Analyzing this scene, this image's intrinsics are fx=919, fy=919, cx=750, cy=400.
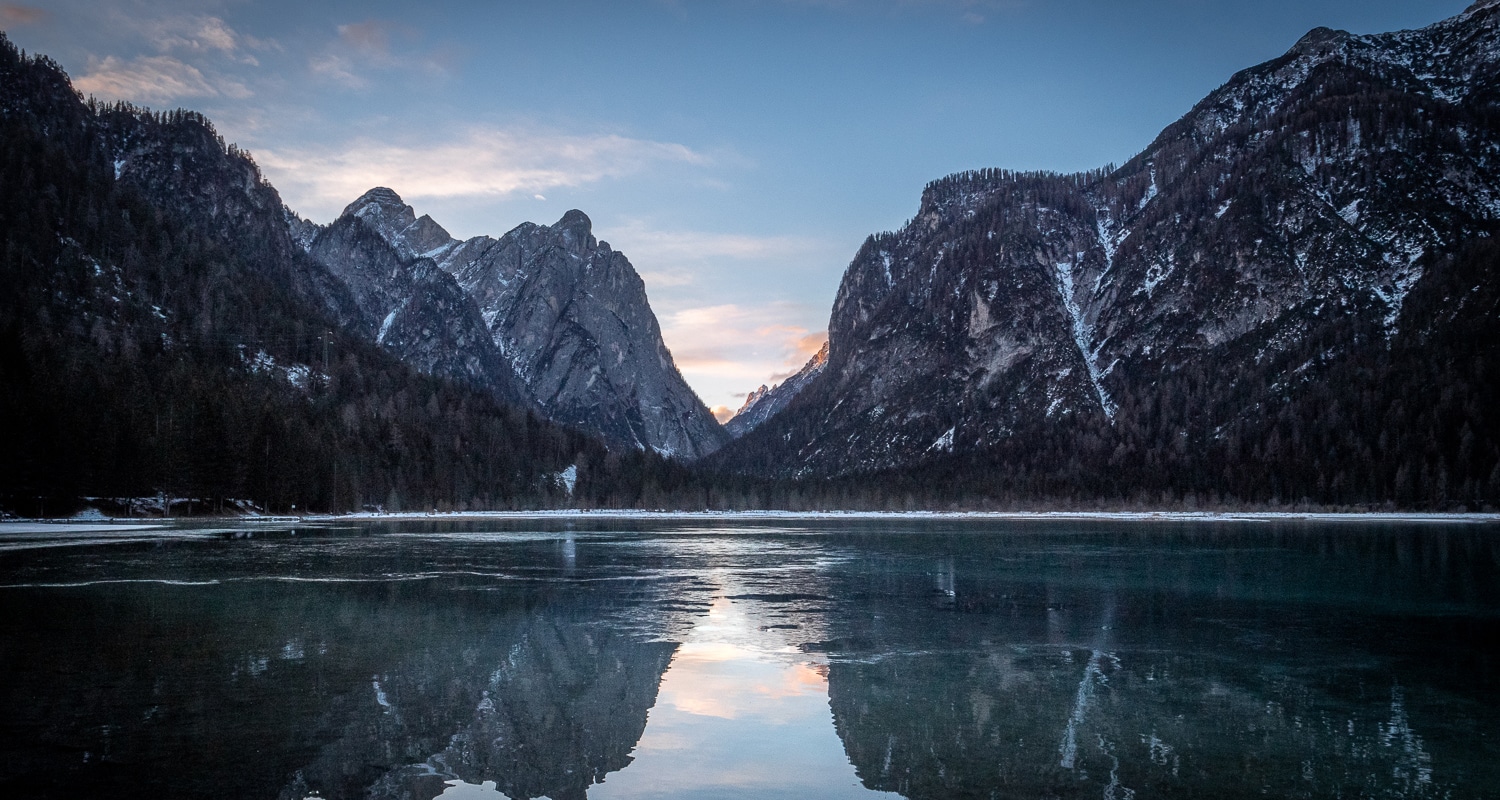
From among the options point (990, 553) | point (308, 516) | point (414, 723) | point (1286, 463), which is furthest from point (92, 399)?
point (1286, 463)

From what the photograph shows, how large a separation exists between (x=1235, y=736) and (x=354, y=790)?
13.5m

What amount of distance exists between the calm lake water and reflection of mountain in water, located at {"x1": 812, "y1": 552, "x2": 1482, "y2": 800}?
9 cm

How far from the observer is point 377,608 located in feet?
98.9

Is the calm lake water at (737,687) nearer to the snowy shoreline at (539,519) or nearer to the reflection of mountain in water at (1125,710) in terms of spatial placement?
the reflection of mountain in water at (1125,710)

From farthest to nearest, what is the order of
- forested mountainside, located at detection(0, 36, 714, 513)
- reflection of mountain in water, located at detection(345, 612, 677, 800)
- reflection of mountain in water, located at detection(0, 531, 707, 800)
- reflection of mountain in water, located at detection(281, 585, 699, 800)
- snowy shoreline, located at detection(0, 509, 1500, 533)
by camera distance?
1. forested mountainside, located at detection(0, 36, 714, 513)
2. snowy shoreline, located at detection(0, 509, 1500, 533)
3. reflection of mountain in water, located at detection(345, 612, 677, 800)
4. reflection of mountain in water, located at detection(281, 585, 699, 800)
5. reflection of mountain in water, located at detection(0, 531, 707, 800)

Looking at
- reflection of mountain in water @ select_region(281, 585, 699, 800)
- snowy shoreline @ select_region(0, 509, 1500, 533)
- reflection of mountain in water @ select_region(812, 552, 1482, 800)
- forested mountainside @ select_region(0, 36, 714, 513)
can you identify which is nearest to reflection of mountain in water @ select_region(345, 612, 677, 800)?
reflection of mountain in water @ select_region(281, 585, 699, 800)

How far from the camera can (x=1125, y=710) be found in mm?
16906

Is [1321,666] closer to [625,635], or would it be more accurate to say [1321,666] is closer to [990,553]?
[625,635]

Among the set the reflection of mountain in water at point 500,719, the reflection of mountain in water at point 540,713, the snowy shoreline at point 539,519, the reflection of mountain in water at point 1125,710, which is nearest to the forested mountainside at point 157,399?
the snowy shoreline at point 539,519

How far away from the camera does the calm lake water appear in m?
12.9

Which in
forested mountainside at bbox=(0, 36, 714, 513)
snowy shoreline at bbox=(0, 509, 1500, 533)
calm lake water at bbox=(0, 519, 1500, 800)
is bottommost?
snowy shoreline at bbox=(0, 509, 1500, 533)

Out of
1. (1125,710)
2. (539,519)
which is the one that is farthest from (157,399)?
(1125,710)

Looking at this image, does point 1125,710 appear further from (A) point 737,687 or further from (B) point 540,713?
(B) point 540,713

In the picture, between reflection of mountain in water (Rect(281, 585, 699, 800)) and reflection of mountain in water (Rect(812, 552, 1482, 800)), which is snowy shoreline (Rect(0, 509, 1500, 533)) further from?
reflection of mountain in water (Rect(812, 552, 1482, 800))
